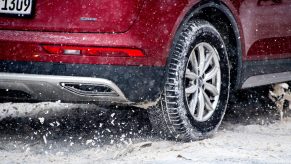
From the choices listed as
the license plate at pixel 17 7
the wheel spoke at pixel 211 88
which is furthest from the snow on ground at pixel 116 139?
the license plate at pixel 17 7

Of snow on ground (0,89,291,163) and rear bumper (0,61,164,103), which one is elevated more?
rear bumper (0,61,164,103)

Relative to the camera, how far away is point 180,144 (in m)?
4.27

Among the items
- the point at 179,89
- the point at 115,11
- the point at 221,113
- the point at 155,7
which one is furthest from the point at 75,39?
the point at 221,113

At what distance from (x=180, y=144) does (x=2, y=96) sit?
1.21 m

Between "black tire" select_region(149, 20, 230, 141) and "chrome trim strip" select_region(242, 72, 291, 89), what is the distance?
610mm

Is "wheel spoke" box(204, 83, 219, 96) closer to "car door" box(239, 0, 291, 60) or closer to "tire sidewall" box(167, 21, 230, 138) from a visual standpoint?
"tire sidewall" box(167, 21, 230, 138)

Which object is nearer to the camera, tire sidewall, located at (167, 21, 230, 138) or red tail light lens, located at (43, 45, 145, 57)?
red tail light lens, located at (43, 45, 145, 57)

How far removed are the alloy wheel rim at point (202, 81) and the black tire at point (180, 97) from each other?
0.07 m

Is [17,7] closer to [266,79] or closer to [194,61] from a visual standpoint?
[194,61]

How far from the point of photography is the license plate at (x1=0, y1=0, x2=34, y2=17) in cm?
384

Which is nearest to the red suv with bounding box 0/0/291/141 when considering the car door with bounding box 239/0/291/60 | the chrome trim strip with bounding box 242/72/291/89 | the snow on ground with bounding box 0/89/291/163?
the snow on ground with bounding box 0/89/291/163

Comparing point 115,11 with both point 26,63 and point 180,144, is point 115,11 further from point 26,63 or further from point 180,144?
point 180,144

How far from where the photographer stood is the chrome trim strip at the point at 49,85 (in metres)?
3.75

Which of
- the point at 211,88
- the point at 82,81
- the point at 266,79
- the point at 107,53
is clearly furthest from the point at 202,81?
the point at 82,81
